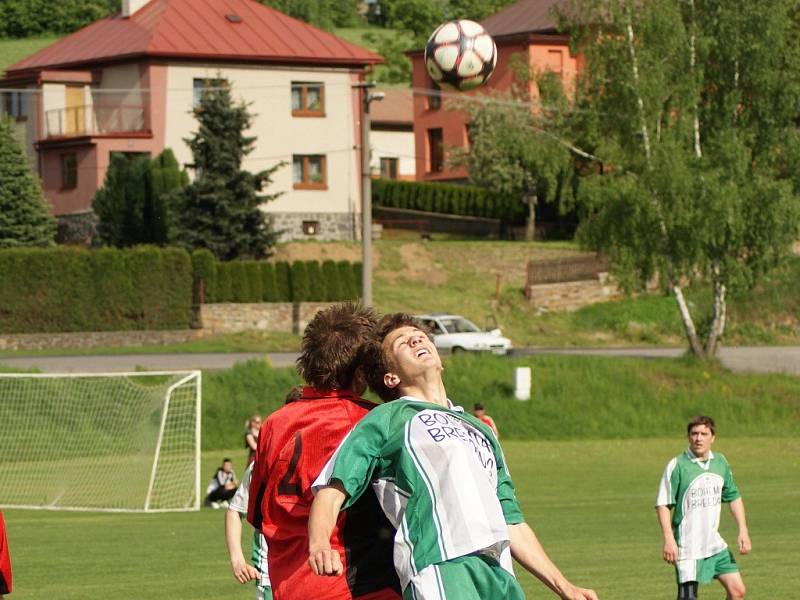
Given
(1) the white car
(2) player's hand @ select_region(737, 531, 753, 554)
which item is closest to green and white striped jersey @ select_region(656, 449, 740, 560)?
(2) player's hand @ select_region(737, 531, 753, 554)

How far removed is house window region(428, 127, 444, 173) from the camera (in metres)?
69.8

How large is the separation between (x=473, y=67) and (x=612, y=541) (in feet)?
18.2

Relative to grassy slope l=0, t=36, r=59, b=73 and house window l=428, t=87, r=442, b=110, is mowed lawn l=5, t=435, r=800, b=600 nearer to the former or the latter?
house window l=428, t=87, r=442, b=110

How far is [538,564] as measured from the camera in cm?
476

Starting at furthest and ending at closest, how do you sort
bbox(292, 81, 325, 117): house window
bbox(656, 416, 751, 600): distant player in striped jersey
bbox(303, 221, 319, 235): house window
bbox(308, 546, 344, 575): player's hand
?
bbox(292, 81, 325, 117): house window, bbox(303, 221, 319, 235): house window, bbox(656, 416, 751, 600): distant player in striped jersey, bbox(308, 546, 344, 575): player's hand

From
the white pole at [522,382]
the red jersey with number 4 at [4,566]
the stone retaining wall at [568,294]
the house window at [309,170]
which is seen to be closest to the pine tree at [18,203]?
the house window at [309,170]

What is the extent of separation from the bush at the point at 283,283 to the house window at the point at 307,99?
40.4ft

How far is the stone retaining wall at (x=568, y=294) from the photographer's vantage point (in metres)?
47.6

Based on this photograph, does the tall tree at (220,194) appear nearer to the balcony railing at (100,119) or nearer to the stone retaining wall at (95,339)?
the stone retaining wall at (95,339)

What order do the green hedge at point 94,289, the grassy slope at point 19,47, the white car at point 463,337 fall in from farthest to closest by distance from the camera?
the grassy slope at point 19,47 < the green hedge at point 94,289 < the white car at point 463,337

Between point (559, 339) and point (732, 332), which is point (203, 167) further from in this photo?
point (732, 332)

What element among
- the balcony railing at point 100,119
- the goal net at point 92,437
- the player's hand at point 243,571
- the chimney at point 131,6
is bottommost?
the goal net at point 92,437

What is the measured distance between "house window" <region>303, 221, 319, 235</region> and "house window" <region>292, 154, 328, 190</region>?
153 centimetres

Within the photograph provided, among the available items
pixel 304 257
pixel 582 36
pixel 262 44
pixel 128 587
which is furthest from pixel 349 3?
pixel 128 587
